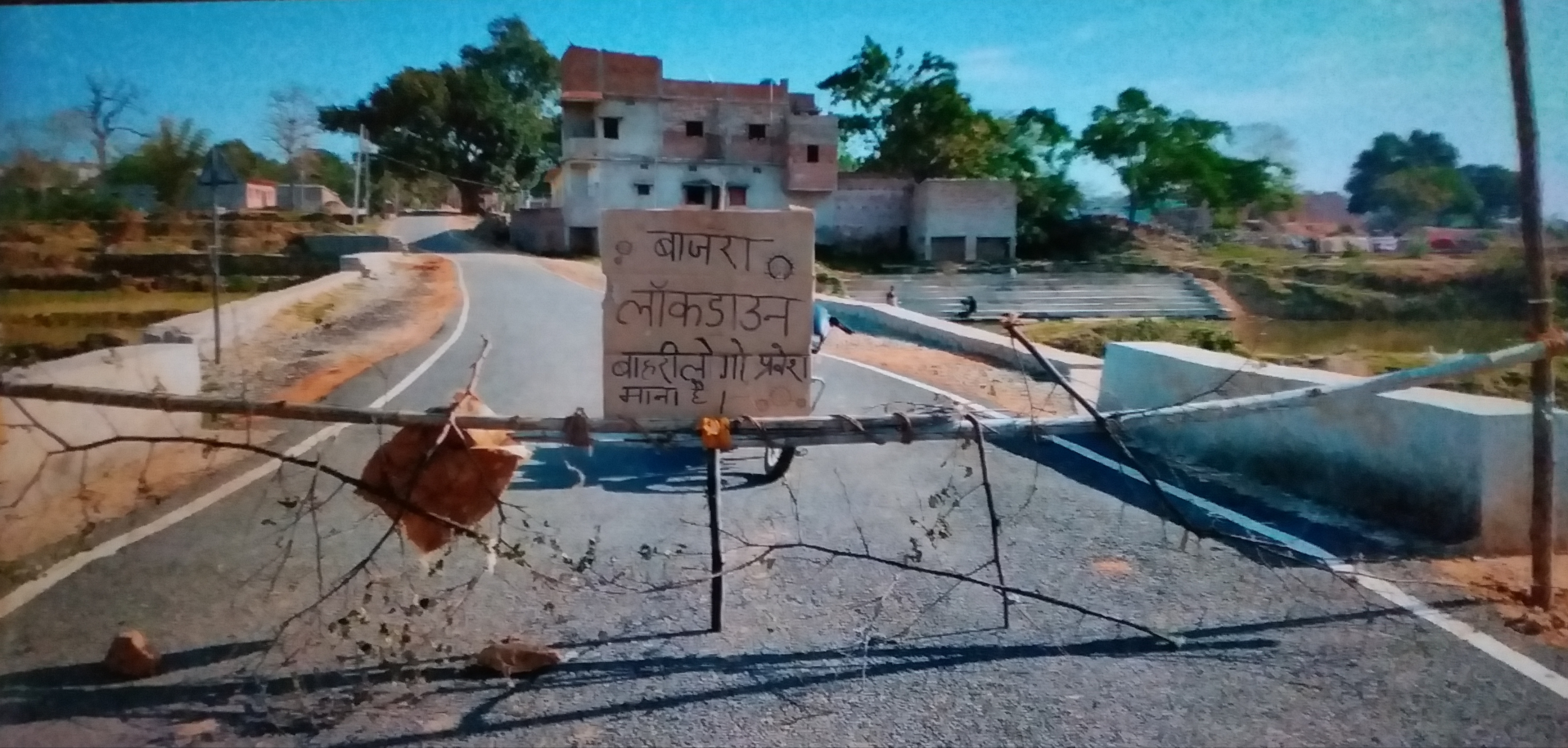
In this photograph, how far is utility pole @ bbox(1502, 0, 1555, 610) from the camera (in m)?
2.68

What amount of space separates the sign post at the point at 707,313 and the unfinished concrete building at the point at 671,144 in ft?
0.45

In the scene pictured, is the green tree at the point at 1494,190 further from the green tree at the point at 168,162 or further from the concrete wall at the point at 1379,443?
the green tree at the point at 168,162

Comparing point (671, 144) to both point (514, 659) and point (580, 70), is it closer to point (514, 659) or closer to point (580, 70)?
point (580, 70)

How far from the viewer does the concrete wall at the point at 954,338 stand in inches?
114

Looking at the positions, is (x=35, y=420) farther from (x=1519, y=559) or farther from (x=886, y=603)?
(x=1519, y=559)

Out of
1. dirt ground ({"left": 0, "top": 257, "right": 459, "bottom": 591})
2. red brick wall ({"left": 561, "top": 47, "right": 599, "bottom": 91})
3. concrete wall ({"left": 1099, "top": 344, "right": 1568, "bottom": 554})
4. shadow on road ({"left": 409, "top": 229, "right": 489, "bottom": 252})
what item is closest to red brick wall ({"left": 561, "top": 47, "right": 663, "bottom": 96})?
red brick wall ({"left": 561, "top": 47, "right": 599, "bottom": 91})

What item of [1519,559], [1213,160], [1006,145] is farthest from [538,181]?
[1519,559]

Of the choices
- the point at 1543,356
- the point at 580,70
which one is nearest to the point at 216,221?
the point at 580,70

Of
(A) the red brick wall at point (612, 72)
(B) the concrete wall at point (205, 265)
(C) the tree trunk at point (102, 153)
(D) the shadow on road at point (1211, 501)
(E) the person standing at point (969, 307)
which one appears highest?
(A) the red brick wall at point (612, 72)

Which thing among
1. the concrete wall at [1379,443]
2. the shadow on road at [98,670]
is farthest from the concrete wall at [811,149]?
the shadow on road at [98,670]

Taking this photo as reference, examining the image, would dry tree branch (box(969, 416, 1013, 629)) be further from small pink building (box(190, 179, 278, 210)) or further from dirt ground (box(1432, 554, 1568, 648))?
small pink building (box(190, 179, 278, 210))

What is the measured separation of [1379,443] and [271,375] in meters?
2.89

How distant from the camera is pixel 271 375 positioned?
9.02ft

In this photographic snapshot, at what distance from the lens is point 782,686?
8.05 feet
